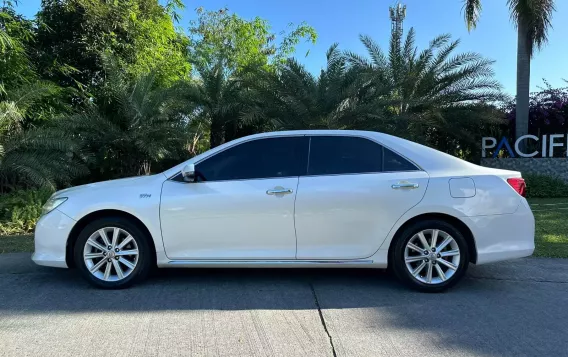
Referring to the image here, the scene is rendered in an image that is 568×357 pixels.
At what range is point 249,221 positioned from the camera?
4.71 metres

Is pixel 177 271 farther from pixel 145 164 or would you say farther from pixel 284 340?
pixel 145 164

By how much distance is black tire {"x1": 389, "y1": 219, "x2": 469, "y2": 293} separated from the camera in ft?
15.5

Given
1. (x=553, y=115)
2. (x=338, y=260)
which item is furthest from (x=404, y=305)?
(x=553, y=115)

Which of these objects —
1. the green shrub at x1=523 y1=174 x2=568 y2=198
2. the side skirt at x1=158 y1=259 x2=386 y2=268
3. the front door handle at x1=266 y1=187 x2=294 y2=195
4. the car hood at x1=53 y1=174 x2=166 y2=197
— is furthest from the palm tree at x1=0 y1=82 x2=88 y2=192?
the green shrub at x1=523 y1=174 x2=568 y2=198

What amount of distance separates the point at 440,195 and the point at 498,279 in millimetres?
1459

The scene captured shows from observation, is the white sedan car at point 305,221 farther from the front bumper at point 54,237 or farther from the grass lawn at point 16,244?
the grass lawn at point 16,244

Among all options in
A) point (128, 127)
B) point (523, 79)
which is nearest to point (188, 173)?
point (128, 127)

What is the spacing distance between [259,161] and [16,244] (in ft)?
15.0

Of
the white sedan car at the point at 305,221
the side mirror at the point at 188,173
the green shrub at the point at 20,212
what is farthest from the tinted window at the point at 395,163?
the green shrub at the point at 20,212

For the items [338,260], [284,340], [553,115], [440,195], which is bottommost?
[284,340]

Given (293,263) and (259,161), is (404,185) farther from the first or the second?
(259,161)

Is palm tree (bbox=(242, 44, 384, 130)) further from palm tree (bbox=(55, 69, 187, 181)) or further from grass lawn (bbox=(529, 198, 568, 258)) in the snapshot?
grass lawn (bbox=(529, 198, 568, 258))

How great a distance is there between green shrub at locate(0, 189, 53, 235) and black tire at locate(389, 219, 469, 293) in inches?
262

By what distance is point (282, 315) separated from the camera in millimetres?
4191
